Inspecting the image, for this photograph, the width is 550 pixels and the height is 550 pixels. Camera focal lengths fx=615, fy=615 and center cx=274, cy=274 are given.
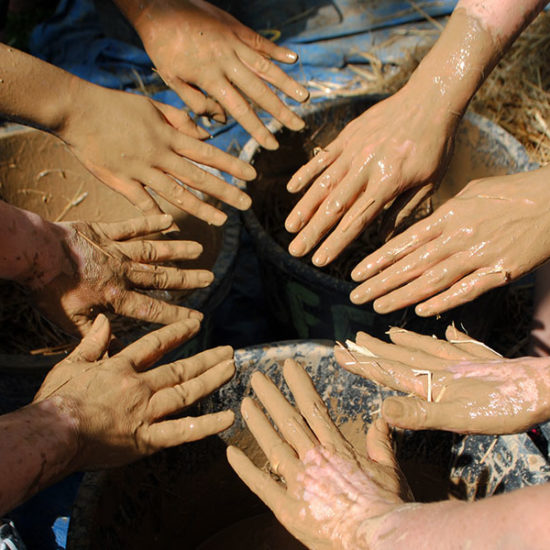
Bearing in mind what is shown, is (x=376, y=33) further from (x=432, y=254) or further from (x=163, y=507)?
(x=163, y=507)

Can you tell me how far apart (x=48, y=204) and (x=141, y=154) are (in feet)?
2.66

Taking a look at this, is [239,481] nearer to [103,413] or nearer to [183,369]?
[183,369]

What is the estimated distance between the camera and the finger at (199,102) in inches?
91.8

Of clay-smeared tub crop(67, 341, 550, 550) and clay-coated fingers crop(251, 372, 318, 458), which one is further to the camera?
clay-smeared tub crop(67, 341, 550, 550)

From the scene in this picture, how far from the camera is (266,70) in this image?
7.70 feet

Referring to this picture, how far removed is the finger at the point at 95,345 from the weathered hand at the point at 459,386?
68cm

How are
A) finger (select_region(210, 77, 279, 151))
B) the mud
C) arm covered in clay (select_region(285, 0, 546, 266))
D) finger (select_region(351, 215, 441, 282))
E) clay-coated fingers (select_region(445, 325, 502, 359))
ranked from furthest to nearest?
the mud, finger (select_region(210, 77, 279, 151)), arm covered in clay (select_region(285, 0, 546, 266)), finger (select_region(351, 215, 441, 282)), clay-coated fingers (select_region(445, 325, 502, 359))

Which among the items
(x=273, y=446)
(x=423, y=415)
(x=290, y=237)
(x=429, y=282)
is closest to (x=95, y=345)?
(x=273, y=446)

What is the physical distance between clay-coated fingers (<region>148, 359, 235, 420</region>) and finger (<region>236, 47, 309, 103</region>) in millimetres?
1100

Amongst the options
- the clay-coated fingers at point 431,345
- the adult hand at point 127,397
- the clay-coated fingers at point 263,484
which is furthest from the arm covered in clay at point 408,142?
the clay-coated fingers at point 263,484

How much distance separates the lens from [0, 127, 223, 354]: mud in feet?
8.35

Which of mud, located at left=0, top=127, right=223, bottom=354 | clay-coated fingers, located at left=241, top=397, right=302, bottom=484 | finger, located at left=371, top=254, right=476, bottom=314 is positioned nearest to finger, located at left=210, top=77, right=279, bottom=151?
mud, located at left=0, top=127, right=223, bottom=354

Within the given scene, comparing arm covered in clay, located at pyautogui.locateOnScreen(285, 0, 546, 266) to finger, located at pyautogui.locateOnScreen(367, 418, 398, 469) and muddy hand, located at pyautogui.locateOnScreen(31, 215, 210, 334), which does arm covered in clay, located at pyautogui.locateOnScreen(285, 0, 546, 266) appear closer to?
muddy hand, located at pyautogui.locateOnScreen(31, 215, 210, 334)

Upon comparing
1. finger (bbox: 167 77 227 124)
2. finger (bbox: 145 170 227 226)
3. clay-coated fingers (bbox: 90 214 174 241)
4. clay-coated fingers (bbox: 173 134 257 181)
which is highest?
finger (bbox: 167 77 227 124)
